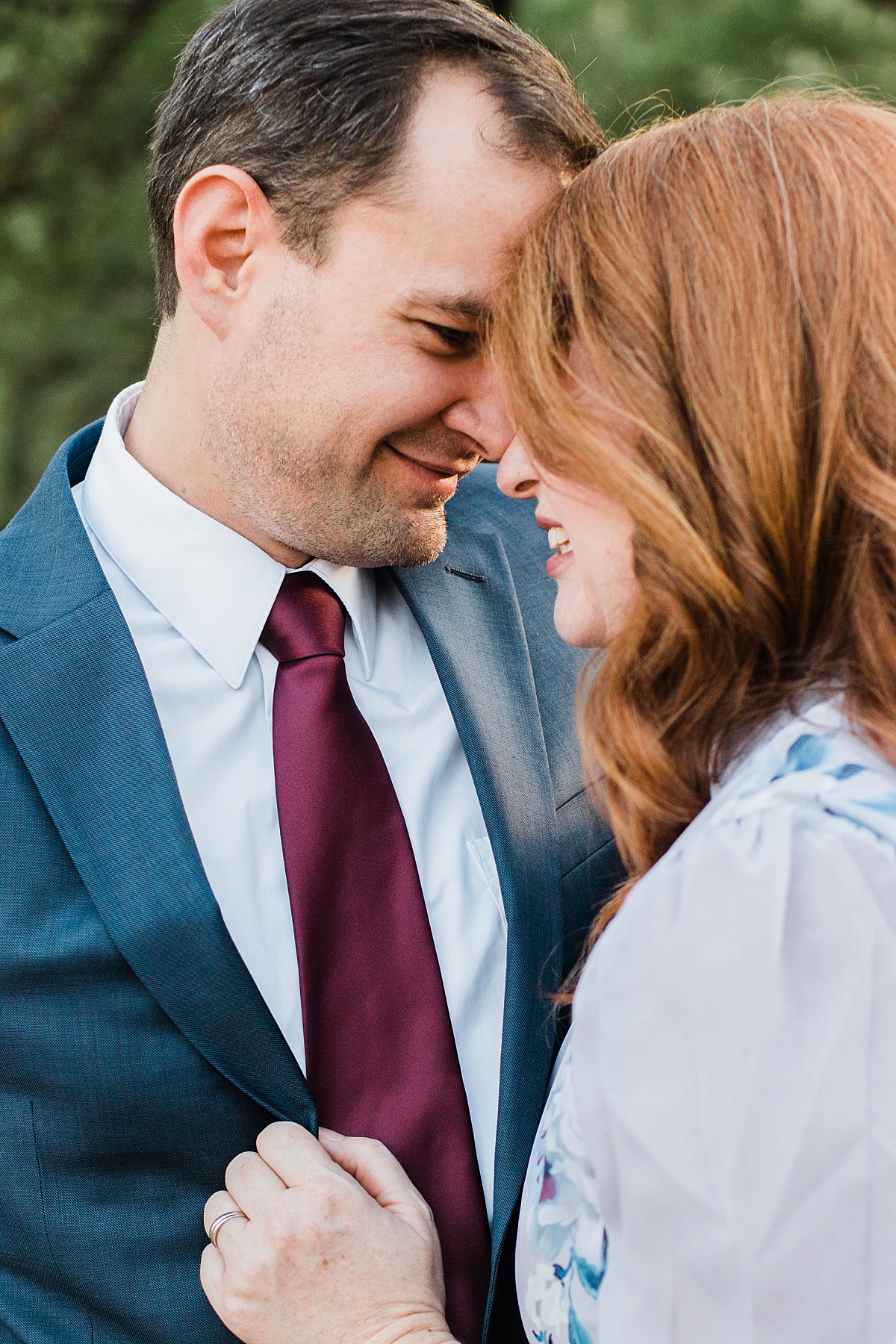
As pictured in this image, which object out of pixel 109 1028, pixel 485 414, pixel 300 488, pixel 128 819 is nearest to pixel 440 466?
pixel 485 414

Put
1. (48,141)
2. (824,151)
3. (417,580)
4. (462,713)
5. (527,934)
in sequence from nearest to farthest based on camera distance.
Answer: (824,151), (527,934), (462,713), (417,580), (48,141)

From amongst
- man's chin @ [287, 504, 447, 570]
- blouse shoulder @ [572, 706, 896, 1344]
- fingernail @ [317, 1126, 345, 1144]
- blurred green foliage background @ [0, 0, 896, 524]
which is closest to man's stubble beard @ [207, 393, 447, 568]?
man's chin @ [287, 504, 447, 570]

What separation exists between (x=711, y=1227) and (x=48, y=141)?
165 inches

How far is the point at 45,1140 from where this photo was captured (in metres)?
1.43

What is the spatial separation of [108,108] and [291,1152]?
12.7 feet

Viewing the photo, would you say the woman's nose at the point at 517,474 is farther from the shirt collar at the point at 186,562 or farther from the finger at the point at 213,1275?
the finger at the point at 213,1275

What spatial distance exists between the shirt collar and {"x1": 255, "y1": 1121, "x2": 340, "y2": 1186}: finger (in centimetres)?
58

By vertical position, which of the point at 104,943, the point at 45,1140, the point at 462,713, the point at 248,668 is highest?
the point at 248,668

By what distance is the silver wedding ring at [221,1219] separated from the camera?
1.44 meters

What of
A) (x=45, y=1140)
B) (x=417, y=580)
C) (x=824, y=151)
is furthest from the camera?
(x=417, y=580)

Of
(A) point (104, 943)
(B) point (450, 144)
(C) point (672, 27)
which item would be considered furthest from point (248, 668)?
(C) point (672, 27)

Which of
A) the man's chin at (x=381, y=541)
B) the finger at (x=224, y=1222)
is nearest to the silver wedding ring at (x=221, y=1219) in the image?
the finger at (x=224, y=1222)

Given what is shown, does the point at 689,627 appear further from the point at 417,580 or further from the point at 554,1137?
the point at 417,580

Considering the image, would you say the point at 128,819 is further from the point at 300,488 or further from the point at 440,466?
the point at 440,466
